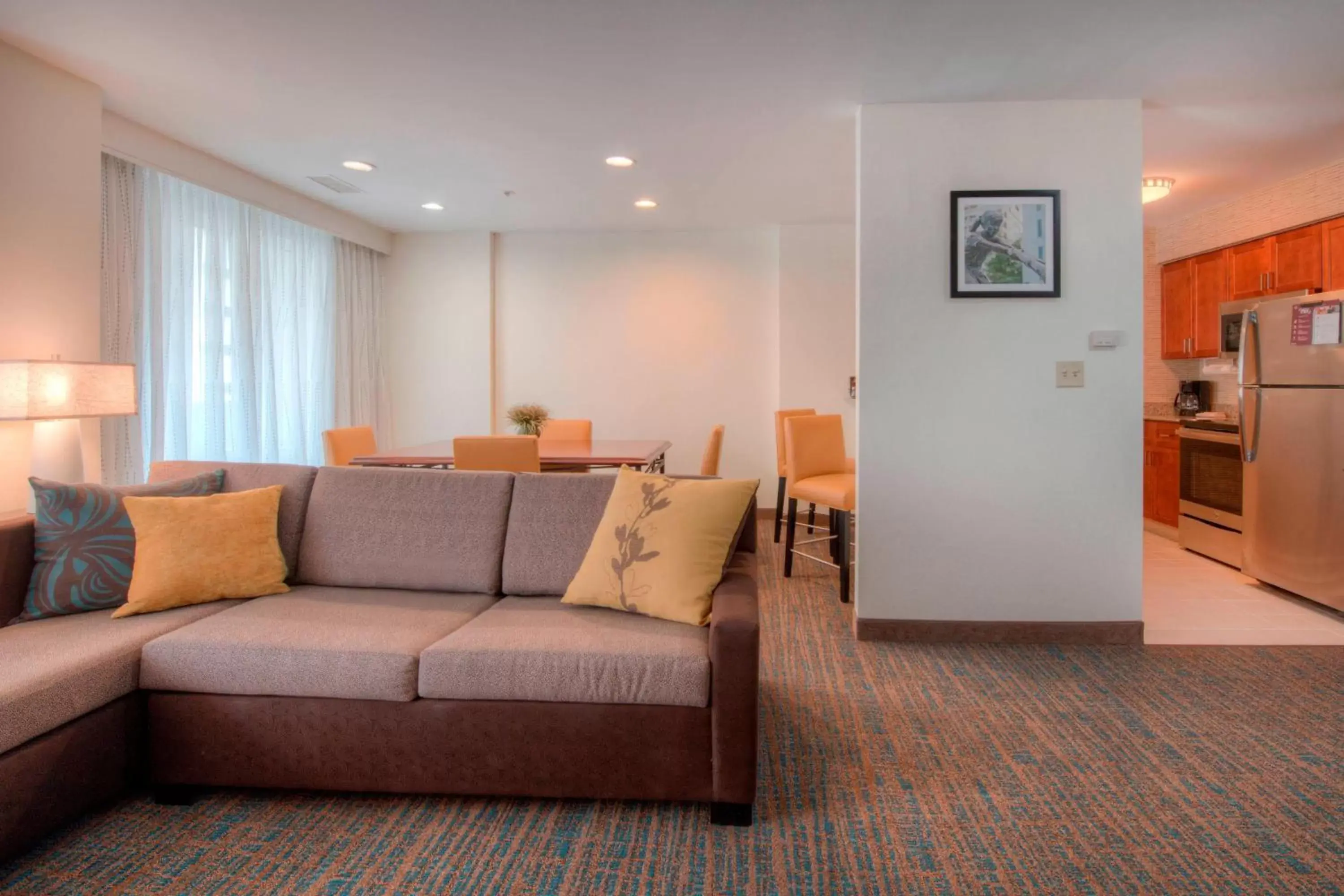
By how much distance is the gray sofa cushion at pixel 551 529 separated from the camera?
259cm

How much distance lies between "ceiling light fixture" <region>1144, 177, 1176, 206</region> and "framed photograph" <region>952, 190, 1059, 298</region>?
5.52 feet

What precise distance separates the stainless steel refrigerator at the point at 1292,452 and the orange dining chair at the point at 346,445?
5048mm

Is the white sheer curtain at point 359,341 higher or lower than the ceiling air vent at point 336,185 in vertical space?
lower

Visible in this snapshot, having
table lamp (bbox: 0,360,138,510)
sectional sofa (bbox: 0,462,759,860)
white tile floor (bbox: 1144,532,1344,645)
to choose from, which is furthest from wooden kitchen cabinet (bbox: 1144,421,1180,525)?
table lamp (bbox: 0,360,138,510)

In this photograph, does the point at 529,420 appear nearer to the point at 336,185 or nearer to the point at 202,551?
the point at 336,185

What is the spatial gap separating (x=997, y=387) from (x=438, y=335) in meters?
4.84

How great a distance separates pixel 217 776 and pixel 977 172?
355 cm

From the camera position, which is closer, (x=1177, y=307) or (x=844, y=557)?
(x=844, y=557)

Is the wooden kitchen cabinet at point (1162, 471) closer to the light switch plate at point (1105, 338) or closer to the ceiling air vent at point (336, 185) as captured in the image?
the light switch plate at point (1105, 338)

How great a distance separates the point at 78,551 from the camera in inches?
93.7

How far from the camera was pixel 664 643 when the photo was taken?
2064 millimetres

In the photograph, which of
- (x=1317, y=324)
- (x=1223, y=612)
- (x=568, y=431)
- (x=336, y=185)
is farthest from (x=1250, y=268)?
(x=336, y=185)

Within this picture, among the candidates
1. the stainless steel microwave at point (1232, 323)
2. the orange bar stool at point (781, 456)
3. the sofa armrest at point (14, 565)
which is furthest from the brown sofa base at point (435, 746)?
the stainless steel microwave at point (1232, 323)

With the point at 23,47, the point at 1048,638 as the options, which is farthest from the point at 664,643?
the point at 23,47
